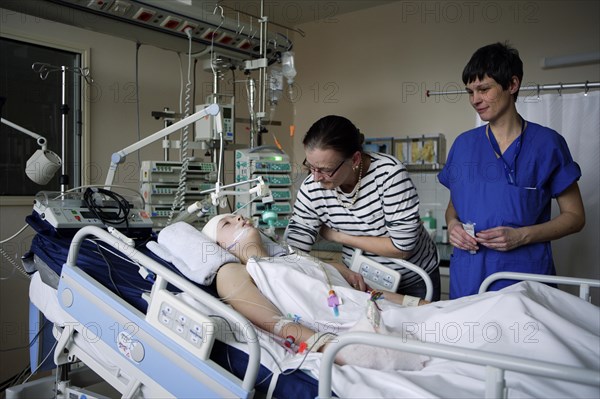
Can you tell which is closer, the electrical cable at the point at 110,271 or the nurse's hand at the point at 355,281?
the electrical cable at the point at 110,271

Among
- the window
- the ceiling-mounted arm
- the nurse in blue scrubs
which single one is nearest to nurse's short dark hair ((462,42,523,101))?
the nurse in blue scrubs

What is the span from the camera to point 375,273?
78.2 inches

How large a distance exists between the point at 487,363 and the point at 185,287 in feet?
2.39

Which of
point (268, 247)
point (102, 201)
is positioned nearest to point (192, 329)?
point (268, 247)

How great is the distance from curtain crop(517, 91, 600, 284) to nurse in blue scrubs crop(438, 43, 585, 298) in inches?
29.5

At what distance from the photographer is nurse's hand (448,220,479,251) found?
1.87m

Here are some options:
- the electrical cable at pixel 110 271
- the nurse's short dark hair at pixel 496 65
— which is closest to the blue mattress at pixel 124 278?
the electrical cable at pixel 110 271

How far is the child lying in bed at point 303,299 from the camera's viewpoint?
124cm

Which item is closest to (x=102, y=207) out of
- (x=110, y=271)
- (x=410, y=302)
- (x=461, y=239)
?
(x=110, y=271)

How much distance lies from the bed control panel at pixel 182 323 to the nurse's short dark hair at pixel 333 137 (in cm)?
72

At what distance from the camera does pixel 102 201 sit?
84.7 inches

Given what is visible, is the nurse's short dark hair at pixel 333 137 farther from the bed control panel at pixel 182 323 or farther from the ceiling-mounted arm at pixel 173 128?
the bed control panel at pixel 182 323

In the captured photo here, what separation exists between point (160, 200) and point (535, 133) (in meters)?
2.04

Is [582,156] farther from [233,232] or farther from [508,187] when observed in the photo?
[233,232]
